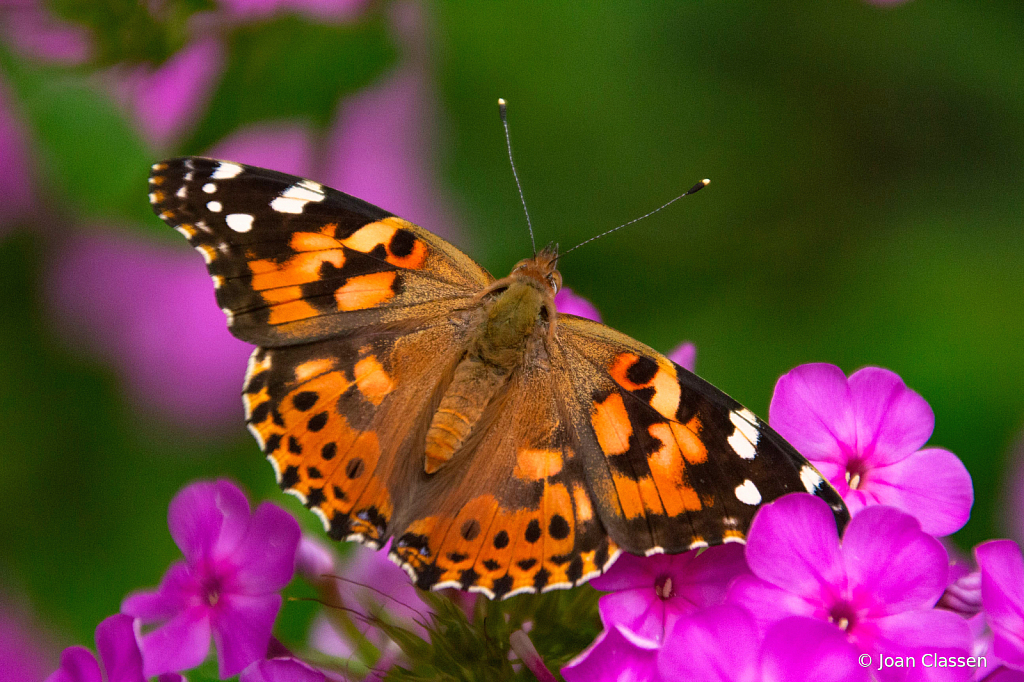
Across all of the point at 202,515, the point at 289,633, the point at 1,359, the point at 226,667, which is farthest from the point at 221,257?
the point at 1,359

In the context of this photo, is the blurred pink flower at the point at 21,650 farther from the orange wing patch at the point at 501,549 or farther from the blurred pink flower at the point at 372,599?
the orange wing patch at the point at 501,549

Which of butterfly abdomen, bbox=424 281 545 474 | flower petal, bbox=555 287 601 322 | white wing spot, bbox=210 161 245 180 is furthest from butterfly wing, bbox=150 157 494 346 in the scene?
flower petal, bbox=555 287 601 322

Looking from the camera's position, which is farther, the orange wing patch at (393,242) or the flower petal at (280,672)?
the orange wing patch at (393,242)

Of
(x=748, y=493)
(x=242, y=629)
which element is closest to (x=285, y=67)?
(x=242, y=629)

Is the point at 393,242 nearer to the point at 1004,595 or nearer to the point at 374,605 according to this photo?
the point at 374,605

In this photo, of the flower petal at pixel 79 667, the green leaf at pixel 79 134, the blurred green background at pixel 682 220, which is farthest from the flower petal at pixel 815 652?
the green leaf at pixel 79 134

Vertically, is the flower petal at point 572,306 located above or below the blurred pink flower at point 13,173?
below

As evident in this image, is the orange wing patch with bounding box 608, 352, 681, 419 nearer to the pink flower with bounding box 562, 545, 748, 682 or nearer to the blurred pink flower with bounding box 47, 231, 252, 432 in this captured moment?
the pink flower with bounding box 562, 545, 748, 682
